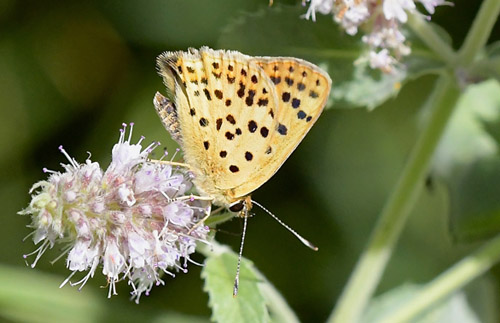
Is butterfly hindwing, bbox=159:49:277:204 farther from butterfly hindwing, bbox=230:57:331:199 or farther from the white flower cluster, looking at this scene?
the white flower cluster

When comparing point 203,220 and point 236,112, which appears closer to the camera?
point 203,220

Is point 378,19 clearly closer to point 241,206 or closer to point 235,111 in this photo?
point 235,111

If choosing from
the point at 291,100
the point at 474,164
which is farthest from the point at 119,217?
the point at 474,164

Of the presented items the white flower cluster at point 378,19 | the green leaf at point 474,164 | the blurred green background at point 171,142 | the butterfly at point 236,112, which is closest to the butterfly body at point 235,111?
the butterfly at point 236,112

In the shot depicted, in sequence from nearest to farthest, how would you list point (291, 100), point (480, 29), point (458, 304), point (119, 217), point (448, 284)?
point (119, 217) < point (291, 100) < point (480, 29) < point (448, 284) < point (458, 304)

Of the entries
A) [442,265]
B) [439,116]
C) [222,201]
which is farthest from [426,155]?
[442,265]

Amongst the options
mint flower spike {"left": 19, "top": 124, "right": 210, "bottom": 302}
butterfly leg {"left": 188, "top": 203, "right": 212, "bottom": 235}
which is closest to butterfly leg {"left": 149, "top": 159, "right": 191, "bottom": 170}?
mint flower spike {"left": 19, "top": 124, "right": 210, "bottom": 302}

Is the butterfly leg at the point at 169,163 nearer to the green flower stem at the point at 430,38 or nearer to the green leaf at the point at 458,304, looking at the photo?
the green flower stem at the point at 430,38
